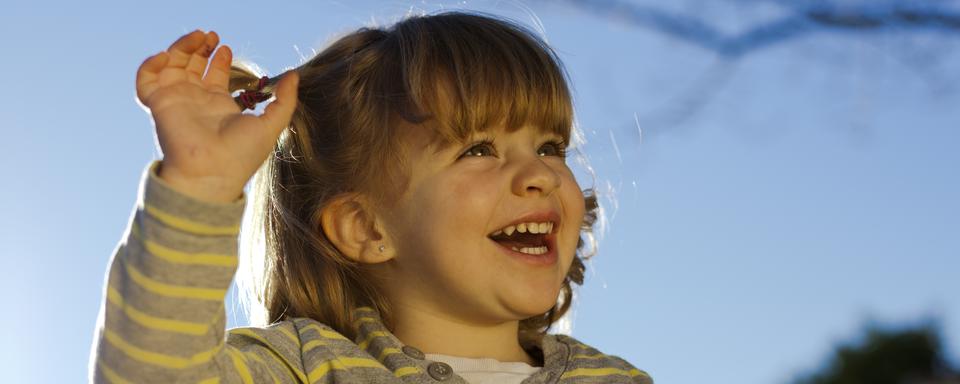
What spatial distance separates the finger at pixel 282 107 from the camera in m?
1.71

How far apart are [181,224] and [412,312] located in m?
0.77

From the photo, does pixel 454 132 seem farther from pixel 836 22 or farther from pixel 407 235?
pixel 836 22

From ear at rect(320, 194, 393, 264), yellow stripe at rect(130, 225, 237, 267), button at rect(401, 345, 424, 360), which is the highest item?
ear at rect(320, 194, 393, 264)

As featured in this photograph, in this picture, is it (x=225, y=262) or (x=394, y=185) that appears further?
(x=394, y=185)

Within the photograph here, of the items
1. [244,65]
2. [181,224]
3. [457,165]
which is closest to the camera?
[181,224]

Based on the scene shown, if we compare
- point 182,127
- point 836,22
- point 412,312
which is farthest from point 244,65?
point 836,22

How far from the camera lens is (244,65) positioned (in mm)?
2404

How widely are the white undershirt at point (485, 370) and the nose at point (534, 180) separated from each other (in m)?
0.31

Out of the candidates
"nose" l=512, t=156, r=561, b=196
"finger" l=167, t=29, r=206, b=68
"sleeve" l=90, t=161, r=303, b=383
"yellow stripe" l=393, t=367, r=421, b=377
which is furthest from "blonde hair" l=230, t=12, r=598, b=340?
"sleeve" l=90, t=161, r=303, b=383

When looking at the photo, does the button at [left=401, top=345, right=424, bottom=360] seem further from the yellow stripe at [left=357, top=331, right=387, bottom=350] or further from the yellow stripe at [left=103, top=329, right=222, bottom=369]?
the yellow stripe at [left=103, top=329, right=222, bottom=369]

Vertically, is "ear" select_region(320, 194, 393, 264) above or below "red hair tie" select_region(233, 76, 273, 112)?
below

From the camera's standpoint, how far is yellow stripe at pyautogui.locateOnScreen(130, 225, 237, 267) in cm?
156

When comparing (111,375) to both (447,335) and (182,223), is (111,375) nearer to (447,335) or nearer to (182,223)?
(182,223)

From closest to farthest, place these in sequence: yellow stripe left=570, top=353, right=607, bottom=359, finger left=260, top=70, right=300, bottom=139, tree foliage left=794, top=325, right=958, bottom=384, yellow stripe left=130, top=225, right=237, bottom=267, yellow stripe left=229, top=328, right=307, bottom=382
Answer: yellow stripe left=130, top=225, right=237, bottom=267, finger left=260, top=70, right=300, bottom=139, yellow stripe left=229, top=328, right=307, bottom=382, yellow stripe left=570, top=353, right=607, bottom=359, tree foliage left=794, top=325, right=958, bottom=384
